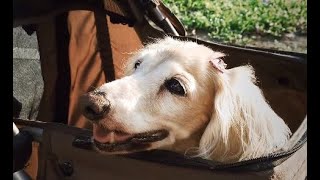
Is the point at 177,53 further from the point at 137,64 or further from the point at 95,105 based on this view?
the point at 95,105

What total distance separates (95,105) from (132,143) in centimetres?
11

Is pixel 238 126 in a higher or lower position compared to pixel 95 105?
lower

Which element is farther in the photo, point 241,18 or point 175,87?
point 241,18

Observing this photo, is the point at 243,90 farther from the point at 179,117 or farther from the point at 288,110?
the point at 288,110

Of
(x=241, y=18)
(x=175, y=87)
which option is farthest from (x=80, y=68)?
(x=241, y=18)

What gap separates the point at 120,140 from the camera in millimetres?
1017

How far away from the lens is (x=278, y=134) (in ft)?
3.70

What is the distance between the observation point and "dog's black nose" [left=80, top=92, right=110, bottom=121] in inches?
37.3

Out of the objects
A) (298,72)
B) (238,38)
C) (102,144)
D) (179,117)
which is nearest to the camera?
(102,144)

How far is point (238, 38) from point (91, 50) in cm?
131

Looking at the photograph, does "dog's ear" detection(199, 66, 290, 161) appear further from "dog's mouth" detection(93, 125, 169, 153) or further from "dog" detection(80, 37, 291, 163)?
"dog's mouth" detection(93, 125, 169, 153)

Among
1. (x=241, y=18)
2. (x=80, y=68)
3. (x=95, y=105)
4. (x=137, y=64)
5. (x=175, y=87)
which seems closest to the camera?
(x=95, y=105)

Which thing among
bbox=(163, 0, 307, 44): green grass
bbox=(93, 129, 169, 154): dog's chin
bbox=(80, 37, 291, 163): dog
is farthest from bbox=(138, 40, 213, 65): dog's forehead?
bbox=(163, 0, 307, 44): green grass

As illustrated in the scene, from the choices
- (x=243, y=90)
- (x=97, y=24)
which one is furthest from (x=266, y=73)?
(x=97, y=24)
